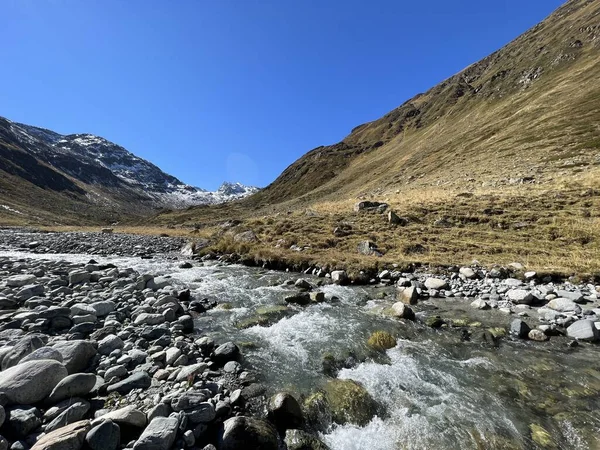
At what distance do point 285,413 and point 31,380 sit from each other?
521cm

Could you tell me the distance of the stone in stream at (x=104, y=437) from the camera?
4.82 meters

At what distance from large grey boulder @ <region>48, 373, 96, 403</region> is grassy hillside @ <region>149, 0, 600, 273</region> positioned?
1466 centimetres

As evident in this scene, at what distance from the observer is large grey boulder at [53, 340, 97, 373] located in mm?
7230

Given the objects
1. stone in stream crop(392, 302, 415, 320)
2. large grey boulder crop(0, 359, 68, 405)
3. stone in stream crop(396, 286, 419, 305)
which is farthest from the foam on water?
large grey boulder crop(0, 359, 68, 405)

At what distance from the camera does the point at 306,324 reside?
11430 millimetres

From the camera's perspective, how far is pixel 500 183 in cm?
3862

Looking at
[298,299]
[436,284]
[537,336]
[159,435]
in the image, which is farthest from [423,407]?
[436,284]

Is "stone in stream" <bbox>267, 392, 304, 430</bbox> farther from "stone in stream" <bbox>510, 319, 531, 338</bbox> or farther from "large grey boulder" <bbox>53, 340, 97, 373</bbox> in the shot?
"stone in stream" <bbox>510, 319, 531, 338</bbox>

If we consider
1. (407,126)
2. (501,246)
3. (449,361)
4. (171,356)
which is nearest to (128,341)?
(171,356)

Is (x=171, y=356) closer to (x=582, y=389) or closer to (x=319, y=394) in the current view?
(x=319, y=394)

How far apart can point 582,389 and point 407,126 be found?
15083cm

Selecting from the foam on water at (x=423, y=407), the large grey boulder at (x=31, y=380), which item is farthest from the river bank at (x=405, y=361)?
the large grey boulder at (x=31, y=380)

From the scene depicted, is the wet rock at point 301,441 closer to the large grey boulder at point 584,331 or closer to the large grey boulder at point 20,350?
the large grey boulder at point 20,350

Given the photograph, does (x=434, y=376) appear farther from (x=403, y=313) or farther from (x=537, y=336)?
(x=537, y=336)
